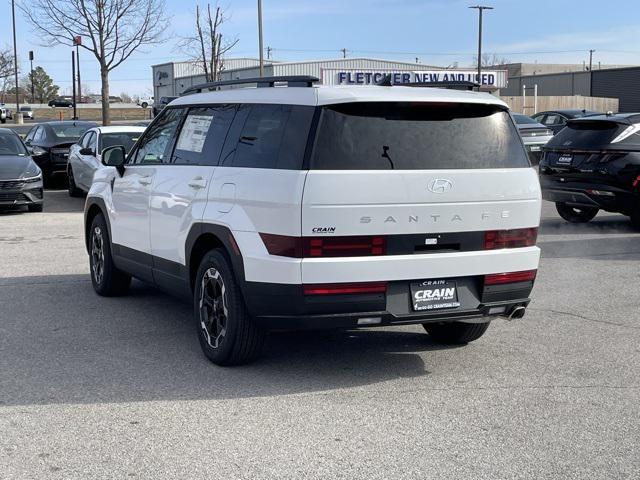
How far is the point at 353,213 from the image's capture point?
18.2 feet

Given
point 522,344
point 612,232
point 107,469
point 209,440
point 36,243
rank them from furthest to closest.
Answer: point 612,232
point 36,243
point 522,344
point 209,440
point 107,469

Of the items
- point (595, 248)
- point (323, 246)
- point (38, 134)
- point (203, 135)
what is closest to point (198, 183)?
point (203, 135)

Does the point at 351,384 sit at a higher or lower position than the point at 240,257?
lower

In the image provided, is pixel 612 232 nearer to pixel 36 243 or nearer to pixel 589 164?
pixel 589 164

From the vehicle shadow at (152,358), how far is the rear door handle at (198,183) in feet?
3.98

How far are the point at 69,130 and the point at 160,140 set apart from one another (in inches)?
573

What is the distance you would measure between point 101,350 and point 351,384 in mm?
1994

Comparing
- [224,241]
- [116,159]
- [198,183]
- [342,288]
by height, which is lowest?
[342,288]

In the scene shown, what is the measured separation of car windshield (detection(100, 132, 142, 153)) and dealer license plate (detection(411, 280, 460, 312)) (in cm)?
1268

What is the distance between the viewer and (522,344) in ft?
22.9

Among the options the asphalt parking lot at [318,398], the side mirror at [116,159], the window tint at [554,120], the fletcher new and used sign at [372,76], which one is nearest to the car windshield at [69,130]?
the asphalt parking lot at [318,398]

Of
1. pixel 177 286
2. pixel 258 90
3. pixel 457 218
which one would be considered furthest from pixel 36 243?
pixel 457 218

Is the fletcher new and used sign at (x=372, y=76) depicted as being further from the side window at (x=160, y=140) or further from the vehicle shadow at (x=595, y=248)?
the side window at (x=160, y=140)

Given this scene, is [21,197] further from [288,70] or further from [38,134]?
[288,70]
